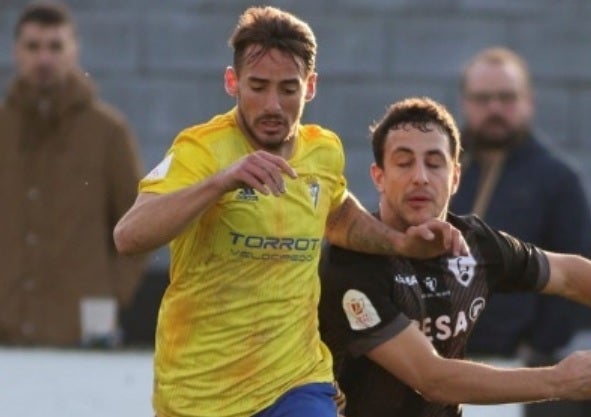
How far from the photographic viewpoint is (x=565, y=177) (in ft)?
33.3

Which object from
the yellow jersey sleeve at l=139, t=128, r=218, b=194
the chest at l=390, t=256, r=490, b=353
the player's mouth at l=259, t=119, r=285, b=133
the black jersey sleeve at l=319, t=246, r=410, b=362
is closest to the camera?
the yellow jersey sleeve at l=139, t=128, r=218, b=194

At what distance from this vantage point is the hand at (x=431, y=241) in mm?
7262

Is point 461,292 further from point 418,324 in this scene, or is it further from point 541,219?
point 541,219

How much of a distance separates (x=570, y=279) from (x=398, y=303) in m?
0.64

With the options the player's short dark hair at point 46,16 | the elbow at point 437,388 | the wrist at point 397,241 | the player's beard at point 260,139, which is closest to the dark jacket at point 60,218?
the player's short dark hair at point 46,16

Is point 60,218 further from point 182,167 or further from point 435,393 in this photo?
point 182,167

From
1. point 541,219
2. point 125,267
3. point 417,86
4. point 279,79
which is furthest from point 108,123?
point 279,79

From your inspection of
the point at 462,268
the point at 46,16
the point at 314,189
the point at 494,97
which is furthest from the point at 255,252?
the point at 46,16

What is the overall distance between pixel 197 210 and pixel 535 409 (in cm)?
378

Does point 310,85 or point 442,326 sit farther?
point 442,326

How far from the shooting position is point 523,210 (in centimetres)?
1009

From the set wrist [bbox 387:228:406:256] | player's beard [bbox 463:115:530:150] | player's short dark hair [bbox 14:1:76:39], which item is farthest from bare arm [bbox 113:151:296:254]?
player's short dark hair [bbox 14:1:76:39]

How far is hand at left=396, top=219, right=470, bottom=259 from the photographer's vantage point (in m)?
7.26

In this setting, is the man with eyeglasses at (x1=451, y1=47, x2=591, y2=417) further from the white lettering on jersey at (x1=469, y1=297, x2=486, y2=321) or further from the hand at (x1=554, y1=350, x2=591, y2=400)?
the hand at (x1=554, y1=350, x2=591, y2=400)
